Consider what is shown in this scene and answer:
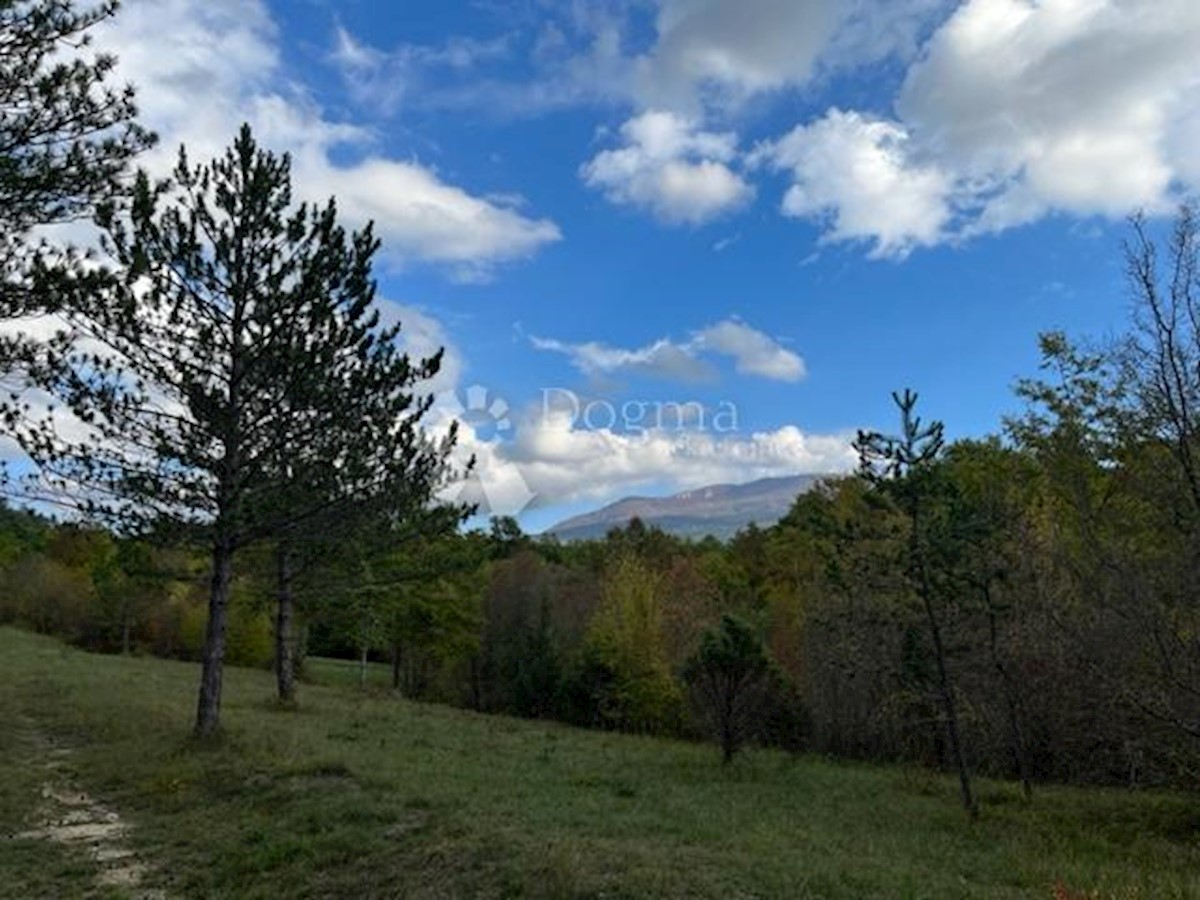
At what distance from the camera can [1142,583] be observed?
42.4ft

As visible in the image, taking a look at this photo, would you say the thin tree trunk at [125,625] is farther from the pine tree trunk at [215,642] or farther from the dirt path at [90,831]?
the pine tree trunk at [215,642]

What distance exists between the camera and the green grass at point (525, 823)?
8.44 m

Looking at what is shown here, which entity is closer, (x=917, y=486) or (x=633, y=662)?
(x=917, y=486)

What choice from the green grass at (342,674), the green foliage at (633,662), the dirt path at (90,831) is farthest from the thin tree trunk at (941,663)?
the green grass at (342,674)

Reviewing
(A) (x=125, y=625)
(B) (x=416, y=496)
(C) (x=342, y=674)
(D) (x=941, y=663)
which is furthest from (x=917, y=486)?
(A) (x=125, y=625)

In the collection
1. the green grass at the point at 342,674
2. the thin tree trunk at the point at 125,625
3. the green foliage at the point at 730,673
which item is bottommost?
the green grass at the point at 342,674

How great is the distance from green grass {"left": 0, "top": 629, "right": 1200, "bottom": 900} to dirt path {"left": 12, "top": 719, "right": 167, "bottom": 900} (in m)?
0.24

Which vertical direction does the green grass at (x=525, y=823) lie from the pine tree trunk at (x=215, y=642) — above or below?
below

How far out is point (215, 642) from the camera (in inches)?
679

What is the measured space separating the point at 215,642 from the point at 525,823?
951cm

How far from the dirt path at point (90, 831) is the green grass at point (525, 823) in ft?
0.79

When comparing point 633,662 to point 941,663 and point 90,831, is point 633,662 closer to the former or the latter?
point 941,663

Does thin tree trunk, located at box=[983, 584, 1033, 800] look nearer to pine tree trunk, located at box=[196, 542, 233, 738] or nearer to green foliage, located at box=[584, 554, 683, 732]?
pine tree trunk, located at box=[196, 542, 233, 738]

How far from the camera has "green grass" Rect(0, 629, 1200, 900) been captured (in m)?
8.44
